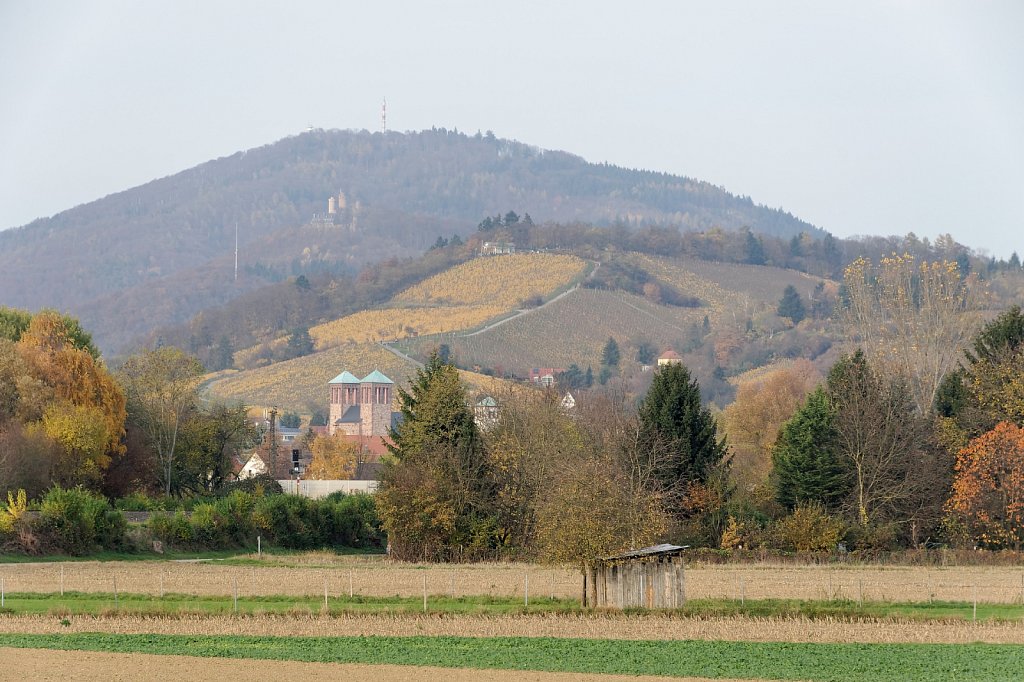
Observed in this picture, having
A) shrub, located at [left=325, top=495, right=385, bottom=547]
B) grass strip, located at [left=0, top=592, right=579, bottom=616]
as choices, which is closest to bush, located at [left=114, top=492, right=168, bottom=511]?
shrub, located at [left=325, top=495, right=385, bottom=547]

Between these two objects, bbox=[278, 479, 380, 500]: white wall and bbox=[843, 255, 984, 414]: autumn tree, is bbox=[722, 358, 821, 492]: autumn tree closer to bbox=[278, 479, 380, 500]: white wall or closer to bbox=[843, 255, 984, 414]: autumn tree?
bbox=[843, 255, 984, 414]: autumn tree

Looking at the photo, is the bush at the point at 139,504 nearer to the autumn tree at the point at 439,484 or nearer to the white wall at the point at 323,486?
the autumn tree at the point at 439,484

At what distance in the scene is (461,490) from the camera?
64125 mm

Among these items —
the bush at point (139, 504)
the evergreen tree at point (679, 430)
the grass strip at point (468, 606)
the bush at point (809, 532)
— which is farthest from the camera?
the bush at point (139, 504)

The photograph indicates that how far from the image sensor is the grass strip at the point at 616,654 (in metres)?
30.2

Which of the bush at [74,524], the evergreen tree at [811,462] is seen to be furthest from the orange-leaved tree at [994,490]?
the bush at [74,524]

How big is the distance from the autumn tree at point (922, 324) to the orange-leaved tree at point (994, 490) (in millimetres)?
13289

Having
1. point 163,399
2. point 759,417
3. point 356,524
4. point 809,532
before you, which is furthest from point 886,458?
point 759,417

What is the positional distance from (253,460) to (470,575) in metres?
102

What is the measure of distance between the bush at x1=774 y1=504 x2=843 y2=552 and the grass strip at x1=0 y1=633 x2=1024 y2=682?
96.0ft

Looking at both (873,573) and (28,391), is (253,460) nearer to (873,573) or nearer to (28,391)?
(28,391)

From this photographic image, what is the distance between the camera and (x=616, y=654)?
1281 inches

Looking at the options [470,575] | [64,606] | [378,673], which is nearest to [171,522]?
[470,575]

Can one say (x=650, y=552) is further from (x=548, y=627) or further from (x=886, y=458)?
(x=886, y=458)
